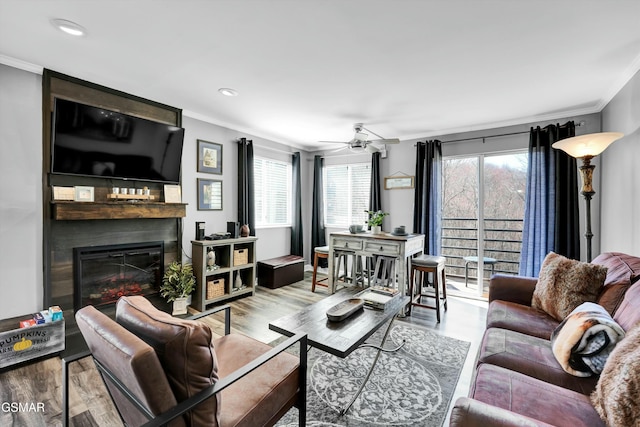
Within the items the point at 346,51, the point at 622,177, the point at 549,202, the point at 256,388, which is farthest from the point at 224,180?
the point at 622,177

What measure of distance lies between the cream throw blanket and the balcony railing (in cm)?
273

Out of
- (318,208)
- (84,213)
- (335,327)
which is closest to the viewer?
(335,327)

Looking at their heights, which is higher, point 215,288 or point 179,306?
point 215,288

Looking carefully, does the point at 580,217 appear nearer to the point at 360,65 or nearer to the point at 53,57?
the point at 360,65

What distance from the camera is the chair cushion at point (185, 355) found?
3.31 feet

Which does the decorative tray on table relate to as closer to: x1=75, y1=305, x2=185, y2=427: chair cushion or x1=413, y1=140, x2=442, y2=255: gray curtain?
x1=75, y1=305, x2=185, y2=427: chair cushion

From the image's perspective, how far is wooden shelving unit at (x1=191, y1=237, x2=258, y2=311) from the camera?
3.59 meters

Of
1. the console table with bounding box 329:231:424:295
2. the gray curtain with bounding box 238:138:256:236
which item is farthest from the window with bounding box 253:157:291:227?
the console table with bounding box 329:231:424:295

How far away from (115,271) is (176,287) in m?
0.65

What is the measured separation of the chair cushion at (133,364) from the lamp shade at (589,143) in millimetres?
3428

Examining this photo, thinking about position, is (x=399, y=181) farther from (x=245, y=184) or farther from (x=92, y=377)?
(x=92, y=377)

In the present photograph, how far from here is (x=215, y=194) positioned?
4129mm

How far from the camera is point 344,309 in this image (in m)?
2.09

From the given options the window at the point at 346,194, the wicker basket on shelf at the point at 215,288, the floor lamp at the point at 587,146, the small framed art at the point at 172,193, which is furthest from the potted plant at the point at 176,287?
the floor lamp at the point at 587,146
